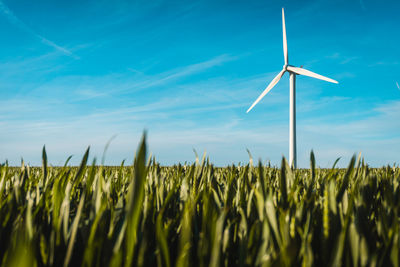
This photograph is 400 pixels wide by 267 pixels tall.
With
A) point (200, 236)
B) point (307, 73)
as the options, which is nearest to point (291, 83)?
point (307, 73)

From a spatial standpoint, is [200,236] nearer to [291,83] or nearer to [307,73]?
[307,73]

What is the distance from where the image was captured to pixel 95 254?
2.72 feet

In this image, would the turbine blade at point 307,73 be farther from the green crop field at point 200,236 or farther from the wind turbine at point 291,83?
the green crop field at point 200,236

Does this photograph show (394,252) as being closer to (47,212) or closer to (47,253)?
(47,253)

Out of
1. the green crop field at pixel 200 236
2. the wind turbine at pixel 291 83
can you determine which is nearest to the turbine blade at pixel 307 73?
the wind turbine at pixel 291 83

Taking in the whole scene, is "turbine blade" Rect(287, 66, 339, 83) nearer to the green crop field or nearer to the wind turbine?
the wind turbine

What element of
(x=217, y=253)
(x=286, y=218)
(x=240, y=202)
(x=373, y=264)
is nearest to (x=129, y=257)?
(x=217, y=253)

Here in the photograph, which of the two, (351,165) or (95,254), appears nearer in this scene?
(95,254)

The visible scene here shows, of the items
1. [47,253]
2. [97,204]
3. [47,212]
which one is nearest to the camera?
[47,253]

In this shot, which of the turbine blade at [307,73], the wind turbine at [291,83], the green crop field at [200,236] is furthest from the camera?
the wind turbine at [291,83]

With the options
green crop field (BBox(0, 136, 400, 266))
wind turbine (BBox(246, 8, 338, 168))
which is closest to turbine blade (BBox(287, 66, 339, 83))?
wind turbine (BBox(246, 8, 338, 168))

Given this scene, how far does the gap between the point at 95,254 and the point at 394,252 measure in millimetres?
776

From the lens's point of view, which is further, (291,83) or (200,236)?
(291,83)

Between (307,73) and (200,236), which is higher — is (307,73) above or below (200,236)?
above
